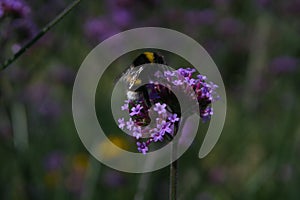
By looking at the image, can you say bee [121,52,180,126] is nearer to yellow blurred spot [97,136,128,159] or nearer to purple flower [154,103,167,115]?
purple flower [154,103,167,115]

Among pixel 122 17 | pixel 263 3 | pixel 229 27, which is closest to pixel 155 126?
pixel 122 17

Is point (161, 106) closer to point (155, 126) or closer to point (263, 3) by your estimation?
point (155, 126)

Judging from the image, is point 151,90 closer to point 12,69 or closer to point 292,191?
point 12,69

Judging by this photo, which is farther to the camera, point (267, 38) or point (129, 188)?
point (267, 38)

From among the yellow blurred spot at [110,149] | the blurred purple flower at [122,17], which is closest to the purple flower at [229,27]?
the blurred purple flower at [122,17]

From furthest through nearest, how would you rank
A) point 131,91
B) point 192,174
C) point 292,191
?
point 192,174 → point 292,191 → point 131,91

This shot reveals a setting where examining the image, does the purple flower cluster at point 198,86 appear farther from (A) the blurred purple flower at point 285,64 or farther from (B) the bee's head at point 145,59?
(A) the blurred purple flower at point 285,64

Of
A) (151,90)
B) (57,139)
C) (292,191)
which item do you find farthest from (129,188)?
(151,90)
